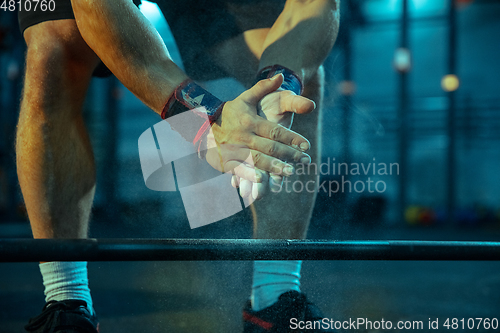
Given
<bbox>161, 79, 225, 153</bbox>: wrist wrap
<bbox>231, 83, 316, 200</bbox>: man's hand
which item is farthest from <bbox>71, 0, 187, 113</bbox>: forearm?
<bbox>231, 83, 316, 200</bbox>: man's hand

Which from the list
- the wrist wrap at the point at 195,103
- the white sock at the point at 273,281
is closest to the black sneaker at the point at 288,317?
the white sock at the point at 273,281

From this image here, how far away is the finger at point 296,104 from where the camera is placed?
503 mm

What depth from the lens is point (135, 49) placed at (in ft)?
1.72

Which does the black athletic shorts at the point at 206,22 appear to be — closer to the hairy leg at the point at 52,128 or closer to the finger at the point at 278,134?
the hairy leg at the point at 52,128

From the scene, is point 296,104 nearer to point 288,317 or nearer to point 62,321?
point 288,317

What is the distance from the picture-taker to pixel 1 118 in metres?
0.84

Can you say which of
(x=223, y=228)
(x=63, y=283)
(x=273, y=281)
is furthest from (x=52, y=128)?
(x=273, y=281)

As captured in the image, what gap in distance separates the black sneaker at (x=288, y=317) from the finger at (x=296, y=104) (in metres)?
0.33

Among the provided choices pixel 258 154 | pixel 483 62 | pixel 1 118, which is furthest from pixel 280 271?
pixel 483 62

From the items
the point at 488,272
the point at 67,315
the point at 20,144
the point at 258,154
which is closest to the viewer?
the point at 258,154

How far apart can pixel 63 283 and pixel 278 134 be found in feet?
1.53

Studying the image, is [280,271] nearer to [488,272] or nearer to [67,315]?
[67,315]

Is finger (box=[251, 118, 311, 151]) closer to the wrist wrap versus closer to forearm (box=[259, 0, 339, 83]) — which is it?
the wrist wrap

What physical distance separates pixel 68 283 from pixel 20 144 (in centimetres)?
28
